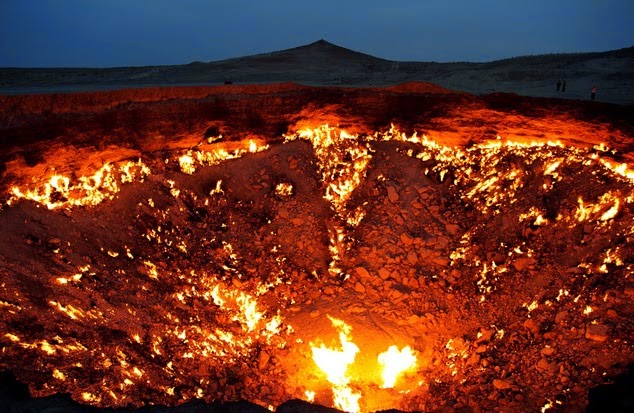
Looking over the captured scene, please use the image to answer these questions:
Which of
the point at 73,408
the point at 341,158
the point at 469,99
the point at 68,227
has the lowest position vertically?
the point at 73,408

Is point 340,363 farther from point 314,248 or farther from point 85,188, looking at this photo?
point 85,188

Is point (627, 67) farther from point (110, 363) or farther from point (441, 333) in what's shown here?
point (110, 363)

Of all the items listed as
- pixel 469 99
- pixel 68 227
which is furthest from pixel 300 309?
pixel 469 99

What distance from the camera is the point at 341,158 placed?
6.33m

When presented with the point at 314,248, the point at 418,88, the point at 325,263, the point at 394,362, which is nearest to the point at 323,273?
the point at 325,263

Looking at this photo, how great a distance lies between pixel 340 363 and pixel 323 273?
1185mm

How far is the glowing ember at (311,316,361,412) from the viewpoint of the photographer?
4547 mm

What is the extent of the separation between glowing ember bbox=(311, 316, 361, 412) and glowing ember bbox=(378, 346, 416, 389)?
0.33m

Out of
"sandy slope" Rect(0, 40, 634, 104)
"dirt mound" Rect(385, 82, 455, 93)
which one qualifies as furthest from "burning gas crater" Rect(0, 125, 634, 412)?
"sandy slope" Rect(0, 40, 634, 104)

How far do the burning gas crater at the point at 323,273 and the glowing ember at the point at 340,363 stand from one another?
0.06 ft

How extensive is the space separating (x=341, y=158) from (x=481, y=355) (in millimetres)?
3191

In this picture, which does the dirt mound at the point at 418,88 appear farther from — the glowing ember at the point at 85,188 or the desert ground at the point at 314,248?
the glowing ember at the point at 85,188

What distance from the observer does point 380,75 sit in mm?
9695

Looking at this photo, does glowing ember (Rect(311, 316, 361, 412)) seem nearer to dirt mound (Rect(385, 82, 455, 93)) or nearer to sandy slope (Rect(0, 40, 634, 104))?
dirt mound (Rect(385, 82, 455, 93))
